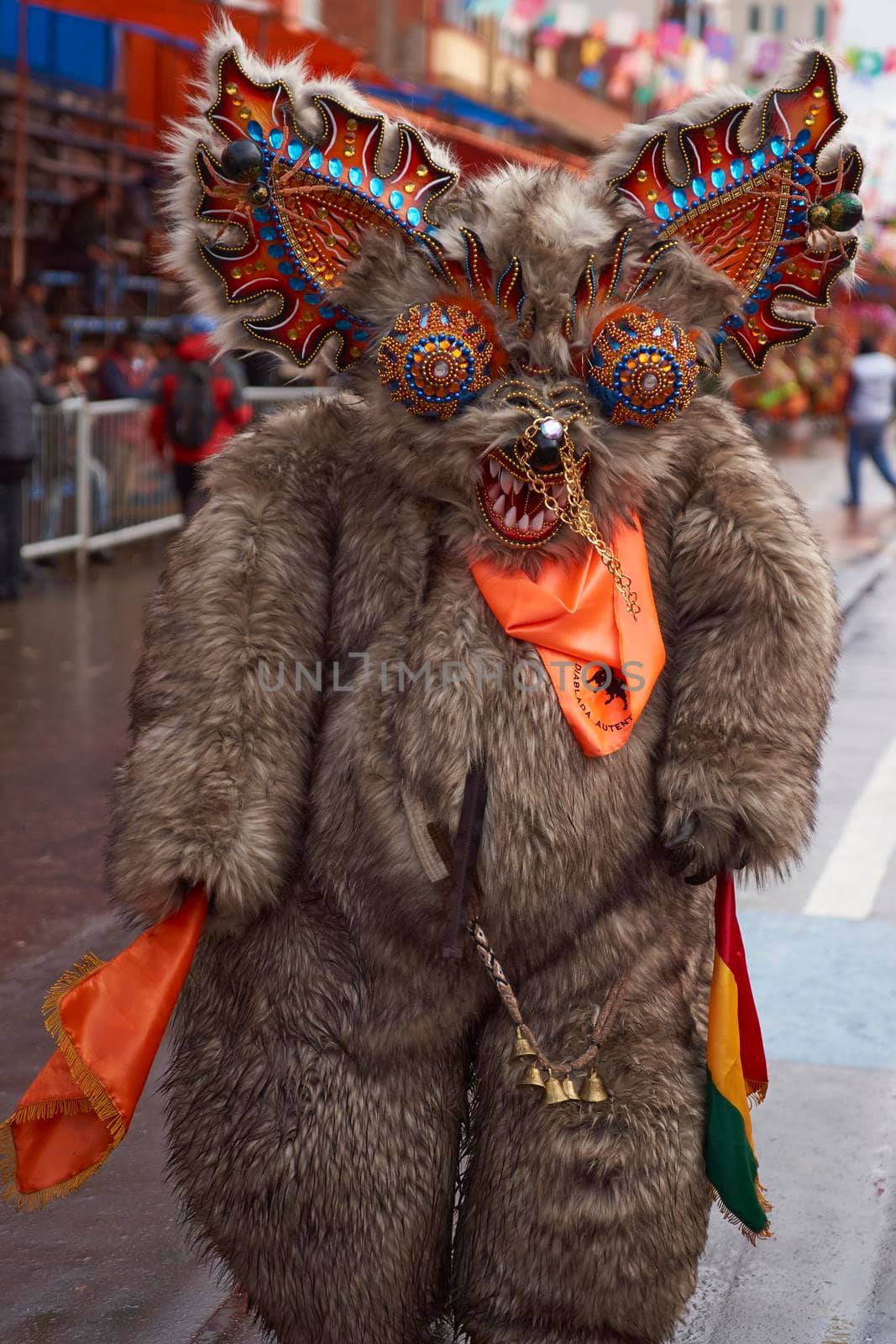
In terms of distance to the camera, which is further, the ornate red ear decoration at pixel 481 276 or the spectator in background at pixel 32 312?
the spectator in background at pixel 32 312

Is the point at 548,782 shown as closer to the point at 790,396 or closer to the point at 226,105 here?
the point at 226,105

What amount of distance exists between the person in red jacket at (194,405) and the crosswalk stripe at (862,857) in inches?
197

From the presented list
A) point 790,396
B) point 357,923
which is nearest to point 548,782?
point 357,923

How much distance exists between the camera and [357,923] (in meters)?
2.53

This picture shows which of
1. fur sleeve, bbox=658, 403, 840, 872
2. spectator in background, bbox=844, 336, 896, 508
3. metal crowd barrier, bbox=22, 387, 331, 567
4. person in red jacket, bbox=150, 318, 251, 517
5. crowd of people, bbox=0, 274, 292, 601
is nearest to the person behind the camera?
fur sleeve, bbox=658, 403, 840, 872

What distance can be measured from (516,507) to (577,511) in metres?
0.10

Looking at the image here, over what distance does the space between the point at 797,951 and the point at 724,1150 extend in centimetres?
281

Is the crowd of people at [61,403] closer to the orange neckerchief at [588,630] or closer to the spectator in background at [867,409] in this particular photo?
the orange neckerchief at [588,630]

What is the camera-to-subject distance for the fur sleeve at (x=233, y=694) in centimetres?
245

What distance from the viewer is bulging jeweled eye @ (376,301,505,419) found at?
2393mm

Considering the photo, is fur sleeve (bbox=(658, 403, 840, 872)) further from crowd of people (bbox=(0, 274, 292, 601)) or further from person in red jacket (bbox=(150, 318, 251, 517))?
person in red jacket (bbox=(150, 318, 251, 517))

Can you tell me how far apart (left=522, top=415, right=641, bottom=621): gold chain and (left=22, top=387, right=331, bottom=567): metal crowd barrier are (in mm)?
8941

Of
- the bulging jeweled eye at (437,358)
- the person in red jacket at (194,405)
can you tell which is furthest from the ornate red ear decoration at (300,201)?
the person in red jacket at (194,405)

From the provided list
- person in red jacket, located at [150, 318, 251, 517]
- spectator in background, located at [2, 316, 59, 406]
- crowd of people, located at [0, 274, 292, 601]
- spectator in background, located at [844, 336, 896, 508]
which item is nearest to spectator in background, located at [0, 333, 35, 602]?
crowd of people, located at [0, 274, 292, 601]
